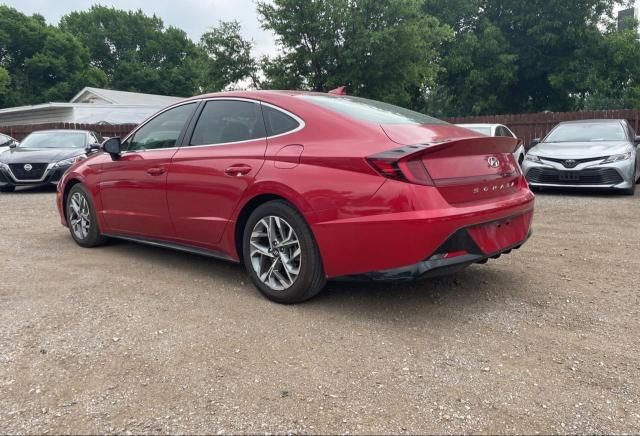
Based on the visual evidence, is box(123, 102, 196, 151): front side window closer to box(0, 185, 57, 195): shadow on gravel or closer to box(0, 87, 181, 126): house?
box(0, 185, 57, 195): shadow on gravel

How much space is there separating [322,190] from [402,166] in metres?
0.52

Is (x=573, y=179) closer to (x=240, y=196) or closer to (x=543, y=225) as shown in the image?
(x=543, y=225)

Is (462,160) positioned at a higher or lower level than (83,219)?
higher

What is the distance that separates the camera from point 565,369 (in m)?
2.55

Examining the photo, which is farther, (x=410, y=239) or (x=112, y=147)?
(x=112, y=147)

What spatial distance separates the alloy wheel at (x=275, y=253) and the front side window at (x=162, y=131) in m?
1.35

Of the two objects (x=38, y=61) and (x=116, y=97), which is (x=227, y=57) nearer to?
(x=116, y=97)

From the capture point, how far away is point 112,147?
15.8 feet

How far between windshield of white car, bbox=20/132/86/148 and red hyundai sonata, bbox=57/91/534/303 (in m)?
8.13

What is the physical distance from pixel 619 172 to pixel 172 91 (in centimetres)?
5058

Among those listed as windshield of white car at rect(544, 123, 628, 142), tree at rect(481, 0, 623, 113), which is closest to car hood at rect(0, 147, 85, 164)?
windshield of white car at rect(544, 123, 628, 142)

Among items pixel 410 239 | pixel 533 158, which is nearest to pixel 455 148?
pixel 410 239

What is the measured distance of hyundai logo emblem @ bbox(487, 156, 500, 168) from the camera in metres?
3.41

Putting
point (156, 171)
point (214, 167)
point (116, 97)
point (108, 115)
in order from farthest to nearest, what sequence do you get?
1. point (116, 97)
2. point (108, 115)
3. point (156, 171)
4. point (214, 167)
